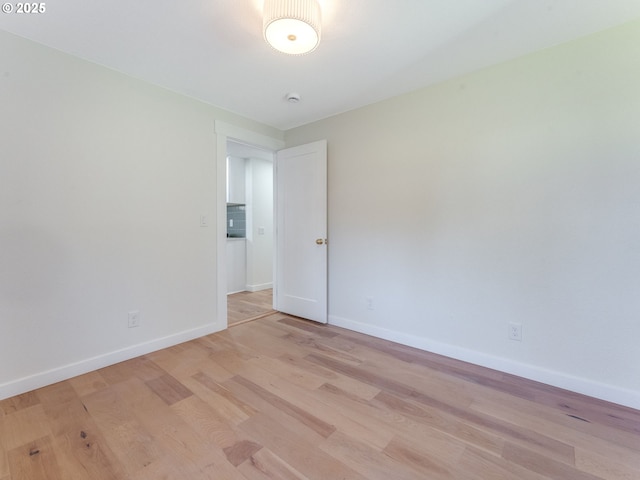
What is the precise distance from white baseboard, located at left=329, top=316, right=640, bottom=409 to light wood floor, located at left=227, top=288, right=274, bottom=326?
141 cm

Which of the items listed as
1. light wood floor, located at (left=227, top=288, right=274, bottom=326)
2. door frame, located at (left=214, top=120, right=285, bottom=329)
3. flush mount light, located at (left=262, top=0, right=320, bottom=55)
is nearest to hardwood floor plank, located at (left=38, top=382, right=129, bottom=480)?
door frame, located at (left=214, top=120, right=285, bottom=329)

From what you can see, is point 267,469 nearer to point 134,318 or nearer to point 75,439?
point 75,439

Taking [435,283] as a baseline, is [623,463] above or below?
below

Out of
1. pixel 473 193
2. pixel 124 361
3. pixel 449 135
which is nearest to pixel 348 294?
pixel 473 193

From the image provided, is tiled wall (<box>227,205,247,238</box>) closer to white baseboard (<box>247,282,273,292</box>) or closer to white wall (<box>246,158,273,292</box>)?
white wall (<box>246,158,273,292</box>)

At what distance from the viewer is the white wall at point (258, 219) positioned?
4.84m

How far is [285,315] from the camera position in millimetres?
3529

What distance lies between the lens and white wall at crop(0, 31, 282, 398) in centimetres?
182

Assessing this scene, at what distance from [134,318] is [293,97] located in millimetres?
2414

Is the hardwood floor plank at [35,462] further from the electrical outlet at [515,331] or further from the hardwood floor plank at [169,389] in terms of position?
the electrical outlet at [515,331]

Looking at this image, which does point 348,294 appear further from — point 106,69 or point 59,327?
point 106,69

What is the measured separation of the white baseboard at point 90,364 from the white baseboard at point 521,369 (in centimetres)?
180

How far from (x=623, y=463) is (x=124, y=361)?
315 cm

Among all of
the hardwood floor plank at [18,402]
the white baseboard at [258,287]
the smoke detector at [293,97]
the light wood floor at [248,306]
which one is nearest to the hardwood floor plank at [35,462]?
the hardwood floor plank at [18,402]
